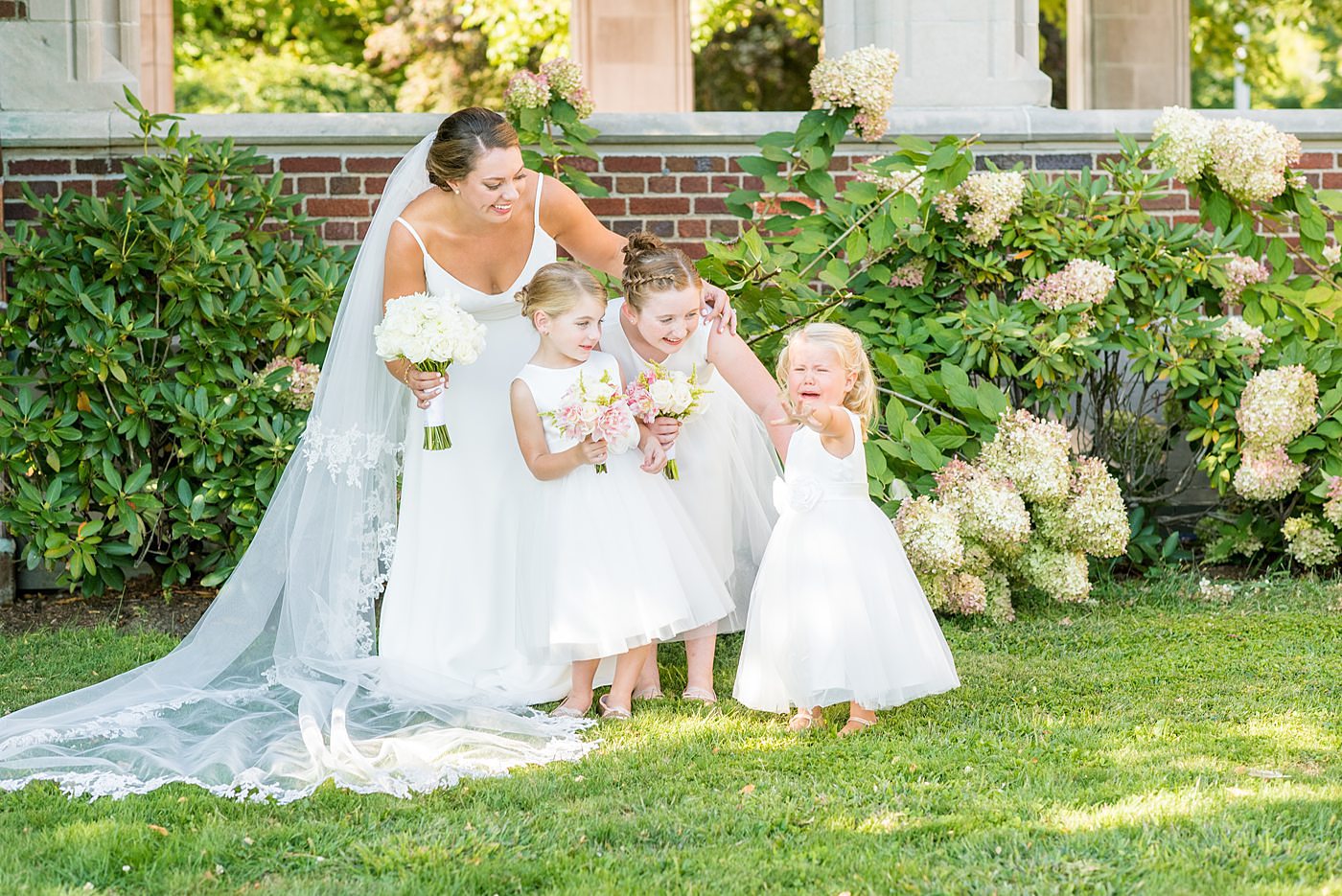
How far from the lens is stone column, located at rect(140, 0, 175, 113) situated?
885cm

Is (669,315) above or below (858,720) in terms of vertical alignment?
above

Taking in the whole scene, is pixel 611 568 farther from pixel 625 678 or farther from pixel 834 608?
pixel 834 608

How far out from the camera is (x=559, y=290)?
409 cm

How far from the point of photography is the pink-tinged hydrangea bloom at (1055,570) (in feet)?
17.0

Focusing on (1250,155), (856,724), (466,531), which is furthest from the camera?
(1250,155)

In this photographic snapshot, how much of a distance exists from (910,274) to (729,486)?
1765 mm

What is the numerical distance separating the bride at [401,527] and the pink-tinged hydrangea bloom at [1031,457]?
1621mm

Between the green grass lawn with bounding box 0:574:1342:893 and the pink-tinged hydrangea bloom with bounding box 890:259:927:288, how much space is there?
6.53 ft

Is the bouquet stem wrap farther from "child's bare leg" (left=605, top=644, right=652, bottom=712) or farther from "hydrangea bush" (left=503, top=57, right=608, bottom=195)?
"hydrangea bush" (left=503, top=57, right=608, bottom=195)

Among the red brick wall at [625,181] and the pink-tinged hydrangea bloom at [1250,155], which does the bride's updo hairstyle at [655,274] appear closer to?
the red brick wall at [625,181]

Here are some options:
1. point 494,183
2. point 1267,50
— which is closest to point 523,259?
point 494,183

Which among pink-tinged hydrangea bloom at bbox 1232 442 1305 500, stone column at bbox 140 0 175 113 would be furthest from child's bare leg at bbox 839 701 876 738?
stone column at bbox 140 0 175 113

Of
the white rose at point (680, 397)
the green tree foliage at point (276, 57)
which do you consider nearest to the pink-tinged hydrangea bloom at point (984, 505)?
the white rose at point (680, 397)

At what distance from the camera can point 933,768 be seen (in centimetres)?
344
